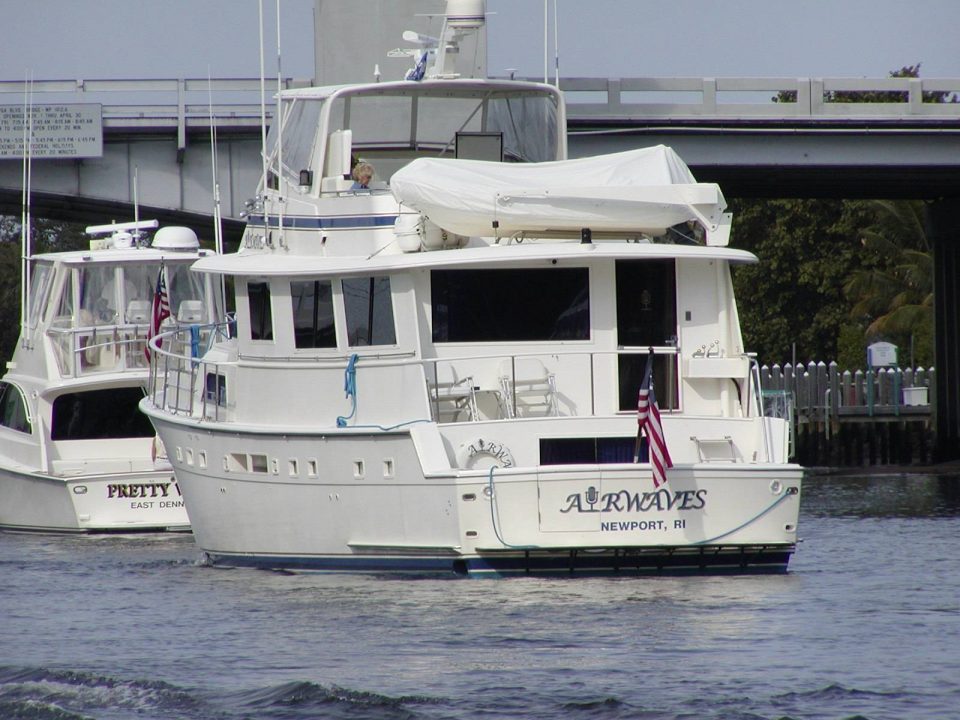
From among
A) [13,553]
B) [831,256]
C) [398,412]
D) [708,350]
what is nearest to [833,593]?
[708,350]

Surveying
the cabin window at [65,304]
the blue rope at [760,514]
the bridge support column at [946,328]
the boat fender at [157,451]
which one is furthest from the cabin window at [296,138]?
the bridge support column at [946,328]

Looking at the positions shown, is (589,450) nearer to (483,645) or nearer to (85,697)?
(483,645)

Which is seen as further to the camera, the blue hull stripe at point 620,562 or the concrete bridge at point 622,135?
the concrete bridge at point 622,135

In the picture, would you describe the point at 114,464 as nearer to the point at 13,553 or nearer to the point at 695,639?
the point at 13,553

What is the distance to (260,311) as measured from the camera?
63.6 feet

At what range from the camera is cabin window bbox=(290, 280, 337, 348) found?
18.7 m

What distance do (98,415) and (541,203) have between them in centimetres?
938

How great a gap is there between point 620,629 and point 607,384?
148 inches

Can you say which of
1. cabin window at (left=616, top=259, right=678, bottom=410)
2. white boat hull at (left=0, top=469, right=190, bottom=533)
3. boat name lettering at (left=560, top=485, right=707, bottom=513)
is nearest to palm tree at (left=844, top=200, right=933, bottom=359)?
white boat hull at (left=0, top=469, right=190, bottom=533)

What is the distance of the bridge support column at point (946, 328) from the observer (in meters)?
47.0

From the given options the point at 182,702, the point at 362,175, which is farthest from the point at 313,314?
the point at 182,702

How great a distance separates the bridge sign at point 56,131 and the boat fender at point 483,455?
62.3 feet

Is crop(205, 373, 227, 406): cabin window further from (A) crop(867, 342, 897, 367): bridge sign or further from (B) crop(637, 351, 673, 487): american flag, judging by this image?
(A) crop(867, 342, 897, 367): bridge sign

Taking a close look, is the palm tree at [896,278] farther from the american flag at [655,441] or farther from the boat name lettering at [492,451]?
the american flag at [655,441]
